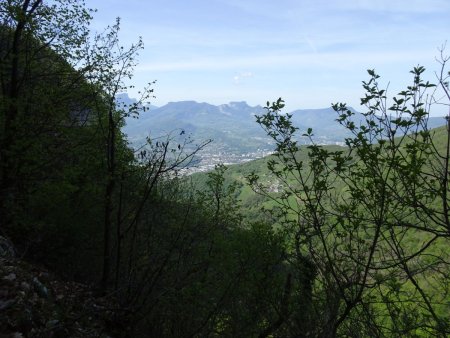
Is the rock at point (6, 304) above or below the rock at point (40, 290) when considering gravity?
above

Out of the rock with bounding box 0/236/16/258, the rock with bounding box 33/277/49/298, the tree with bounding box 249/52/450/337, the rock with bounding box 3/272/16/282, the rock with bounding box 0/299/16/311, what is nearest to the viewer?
the tree with bounding box 249/52/450/337

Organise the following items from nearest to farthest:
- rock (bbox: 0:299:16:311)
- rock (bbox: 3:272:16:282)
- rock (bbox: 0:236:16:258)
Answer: rock (bbox: 0:299:16:311) < rock (bbox: 3:272:16:282) < rock (bbox: 0:236:16:258)

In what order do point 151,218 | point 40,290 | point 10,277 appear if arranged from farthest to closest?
point 151,218 < point 40,290 < point 10,277

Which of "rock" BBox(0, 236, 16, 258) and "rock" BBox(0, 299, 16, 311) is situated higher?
"rock" BBox(0, 236, 16, 258)

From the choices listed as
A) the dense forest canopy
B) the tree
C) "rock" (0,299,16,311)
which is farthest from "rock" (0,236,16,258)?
the tree

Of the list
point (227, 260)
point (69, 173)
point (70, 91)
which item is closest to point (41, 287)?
point (69, 173)

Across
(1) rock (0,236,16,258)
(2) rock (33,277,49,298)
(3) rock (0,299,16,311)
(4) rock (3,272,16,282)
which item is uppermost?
(1) rock (0,236,16,258)

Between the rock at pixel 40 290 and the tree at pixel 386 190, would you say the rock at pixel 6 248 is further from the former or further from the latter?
the tree at pixel 386 190

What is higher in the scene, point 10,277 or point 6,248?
point 6,248

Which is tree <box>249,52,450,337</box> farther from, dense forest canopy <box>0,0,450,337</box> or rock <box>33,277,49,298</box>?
rock <box>33,277,49,298</box>

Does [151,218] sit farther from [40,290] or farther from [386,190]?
[386,190]

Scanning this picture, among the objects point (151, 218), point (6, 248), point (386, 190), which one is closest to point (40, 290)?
point (6, 248)

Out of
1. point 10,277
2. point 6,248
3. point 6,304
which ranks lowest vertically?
point 6,304

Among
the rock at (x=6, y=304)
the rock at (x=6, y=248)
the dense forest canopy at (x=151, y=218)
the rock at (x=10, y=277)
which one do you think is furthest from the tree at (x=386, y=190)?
the rock at (x=6, y=248)
